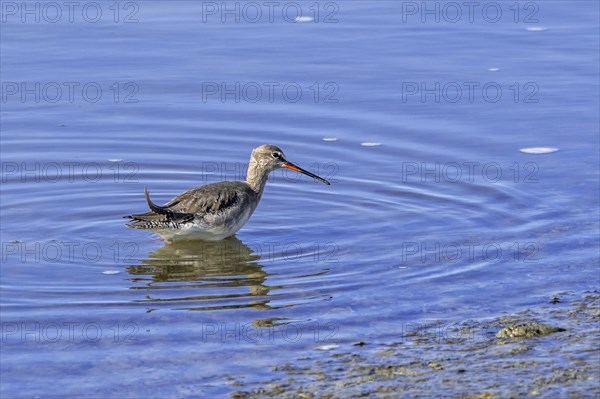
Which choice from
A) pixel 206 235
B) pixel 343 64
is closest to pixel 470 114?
pixel 343 64

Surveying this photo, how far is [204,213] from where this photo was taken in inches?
473

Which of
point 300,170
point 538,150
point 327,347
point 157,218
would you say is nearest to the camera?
point 327,347

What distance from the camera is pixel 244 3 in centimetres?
1914

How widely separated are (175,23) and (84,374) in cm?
1053

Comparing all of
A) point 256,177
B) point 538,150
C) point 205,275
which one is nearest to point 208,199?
point 256,177

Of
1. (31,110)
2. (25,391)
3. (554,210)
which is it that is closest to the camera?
(25,391)

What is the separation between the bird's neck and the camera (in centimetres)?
1288

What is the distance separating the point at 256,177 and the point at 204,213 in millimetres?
1090

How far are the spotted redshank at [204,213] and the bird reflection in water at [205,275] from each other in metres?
0.15

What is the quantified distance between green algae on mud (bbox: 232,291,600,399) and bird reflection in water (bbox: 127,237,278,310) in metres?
1.64

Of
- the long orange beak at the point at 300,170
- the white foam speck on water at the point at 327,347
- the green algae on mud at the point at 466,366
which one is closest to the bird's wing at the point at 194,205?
the long orange beak at the point at 300,170

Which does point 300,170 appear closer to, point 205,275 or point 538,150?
point 205,275

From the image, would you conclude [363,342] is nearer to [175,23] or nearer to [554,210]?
[554,210]

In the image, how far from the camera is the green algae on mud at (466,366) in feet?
24.5
